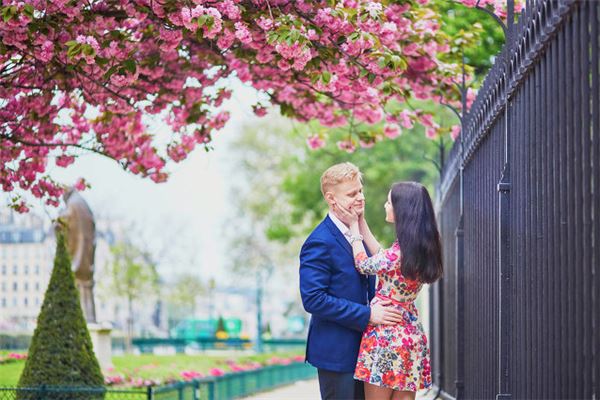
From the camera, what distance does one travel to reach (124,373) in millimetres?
20359

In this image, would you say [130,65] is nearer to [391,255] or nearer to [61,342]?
[391,255]

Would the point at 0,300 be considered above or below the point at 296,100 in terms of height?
below

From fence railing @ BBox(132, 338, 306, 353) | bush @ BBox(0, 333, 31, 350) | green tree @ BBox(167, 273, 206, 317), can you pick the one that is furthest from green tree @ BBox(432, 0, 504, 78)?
green tree @ BBox(167, 273, 206, 317)

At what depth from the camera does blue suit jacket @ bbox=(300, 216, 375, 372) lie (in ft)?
21.0

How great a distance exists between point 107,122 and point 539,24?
7717mm

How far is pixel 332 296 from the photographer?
649 cm

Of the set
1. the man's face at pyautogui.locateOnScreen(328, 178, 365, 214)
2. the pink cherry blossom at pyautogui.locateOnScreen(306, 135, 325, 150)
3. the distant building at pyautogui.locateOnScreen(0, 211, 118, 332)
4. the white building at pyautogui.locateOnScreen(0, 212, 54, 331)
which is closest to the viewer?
the man's face at pyautogui.locateOnScreen(328, 178, 365, 214)

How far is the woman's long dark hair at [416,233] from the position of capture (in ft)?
21.0

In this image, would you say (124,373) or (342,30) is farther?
(124,373)

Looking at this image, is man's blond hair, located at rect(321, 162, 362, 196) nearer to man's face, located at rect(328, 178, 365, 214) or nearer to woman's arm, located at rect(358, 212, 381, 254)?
man's face, located at rect(328, 178, 365, 214)

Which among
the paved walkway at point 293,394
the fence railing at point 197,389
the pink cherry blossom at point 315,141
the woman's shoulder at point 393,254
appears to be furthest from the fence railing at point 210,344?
the woman's shoulder at point 393,254

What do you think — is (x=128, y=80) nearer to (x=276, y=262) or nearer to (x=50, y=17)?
(x=50, y=17)

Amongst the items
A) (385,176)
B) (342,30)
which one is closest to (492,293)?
(342,30)

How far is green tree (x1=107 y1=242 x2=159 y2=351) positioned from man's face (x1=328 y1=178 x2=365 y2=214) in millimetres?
51406
